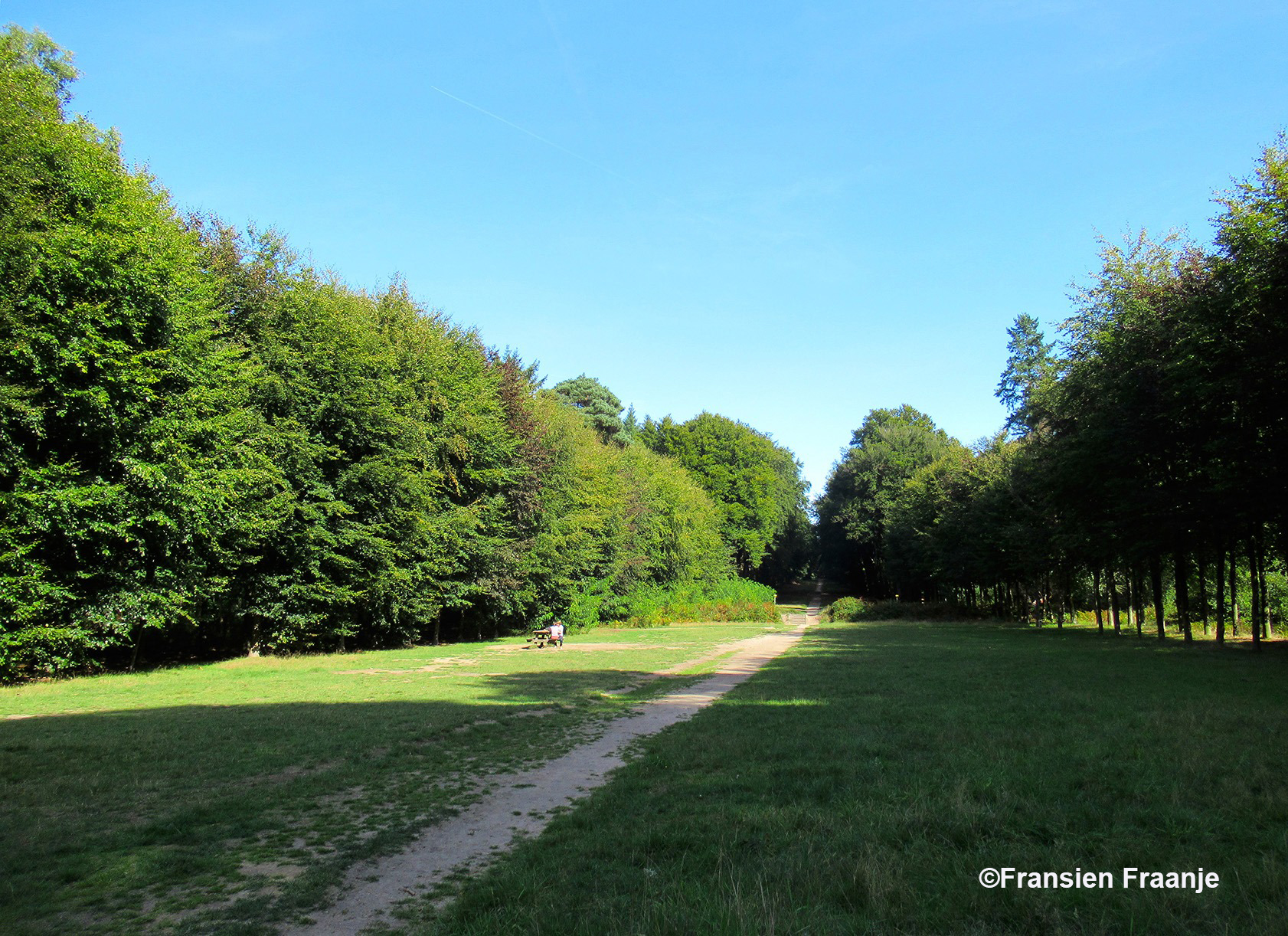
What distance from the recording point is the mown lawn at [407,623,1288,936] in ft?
13.3

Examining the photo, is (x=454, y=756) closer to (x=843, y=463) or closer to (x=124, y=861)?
(x=124, y=861)

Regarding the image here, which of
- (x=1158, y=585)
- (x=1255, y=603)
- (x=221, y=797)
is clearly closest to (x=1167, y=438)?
(x=1255, y=603)

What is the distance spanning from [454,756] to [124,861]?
406 cm

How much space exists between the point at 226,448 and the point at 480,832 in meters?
17.4

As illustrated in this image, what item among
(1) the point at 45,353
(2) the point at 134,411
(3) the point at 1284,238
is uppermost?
(3) the point at 1284,238

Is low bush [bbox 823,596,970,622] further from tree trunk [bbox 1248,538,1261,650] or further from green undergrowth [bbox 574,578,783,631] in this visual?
tree trunk [bbox 1248,538,1261,650]

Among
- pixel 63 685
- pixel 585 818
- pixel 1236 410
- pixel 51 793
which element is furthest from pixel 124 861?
pixel 1236 410

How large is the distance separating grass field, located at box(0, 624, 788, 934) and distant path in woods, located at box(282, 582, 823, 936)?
0.23 metres

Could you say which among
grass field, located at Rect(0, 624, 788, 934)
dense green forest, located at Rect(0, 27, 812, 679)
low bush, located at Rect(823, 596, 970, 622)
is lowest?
low bush, located at Rect(823, 596, 970, 622)

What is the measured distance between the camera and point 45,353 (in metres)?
16.0

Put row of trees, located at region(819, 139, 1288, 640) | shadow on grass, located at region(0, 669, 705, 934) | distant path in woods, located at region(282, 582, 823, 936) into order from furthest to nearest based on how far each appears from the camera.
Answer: row of trees, located at region(819, 139, 1288, 640), shadow on grass, located at region(0, 669, 705, 934), distant path in woods, located at region(282, 582, 823, 936)

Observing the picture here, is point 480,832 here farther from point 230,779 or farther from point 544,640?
point 544,640

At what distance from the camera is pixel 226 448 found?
775 inches

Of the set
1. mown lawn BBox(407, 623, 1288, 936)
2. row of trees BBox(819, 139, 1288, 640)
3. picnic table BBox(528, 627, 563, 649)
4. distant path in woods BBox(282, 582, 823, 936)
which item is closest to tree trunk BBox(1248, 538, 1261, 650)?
row of trees BBox(819, 139, 1288, 640)
